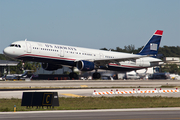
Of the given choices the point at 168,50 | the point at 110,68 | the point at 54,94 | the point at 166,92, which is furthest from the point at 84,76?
the point at 168,50

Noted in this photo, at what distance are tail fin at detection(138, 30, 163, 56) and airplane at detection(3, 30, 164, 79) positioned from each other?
0.84m

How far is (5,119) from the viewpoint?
1402cm

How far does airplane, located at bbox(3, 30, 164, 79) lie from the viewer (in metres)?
45.1

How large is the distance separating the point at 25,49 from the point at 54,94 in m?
27.9

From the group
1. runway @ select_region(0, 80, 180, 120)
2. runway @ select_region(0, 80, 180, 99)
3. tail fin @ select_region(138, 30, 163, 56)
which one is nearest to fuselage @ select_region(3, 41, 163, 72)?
runway @ select_region(0, 80, 180, 99)

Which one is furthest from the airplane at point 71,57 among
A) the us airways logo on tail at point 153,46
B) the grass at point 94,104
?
the grass at point 94,104

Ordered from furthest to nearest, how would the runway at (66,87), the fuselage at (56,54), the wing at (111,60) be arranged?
the wing at (111,60)
the fuselage at (56,54)
the runway at (66,87)

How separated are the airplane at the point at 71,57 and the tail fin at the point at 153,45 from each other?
84cm

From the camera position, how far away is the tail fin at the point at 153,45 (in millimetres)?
62375

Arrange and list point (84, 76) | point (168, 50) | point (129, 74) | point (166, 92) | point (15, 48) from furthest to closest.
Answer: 1. point (168, 50)
2. point (129, 74)
3. point (84, 76)
4. point (15, 48)
5. point (166, 92)

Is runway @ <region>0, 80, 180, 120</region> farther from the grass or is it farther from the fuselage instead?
the fuselage

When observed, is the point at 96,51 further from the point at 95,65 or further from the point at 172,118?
the point at 172,118

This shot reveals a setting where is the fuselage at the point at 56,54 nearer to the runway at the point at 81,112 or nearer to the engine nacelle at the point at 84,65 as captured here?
the engine nacelle at the point at 84,65

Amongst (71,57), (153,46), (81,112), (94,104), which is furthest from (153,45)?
(81,112)
